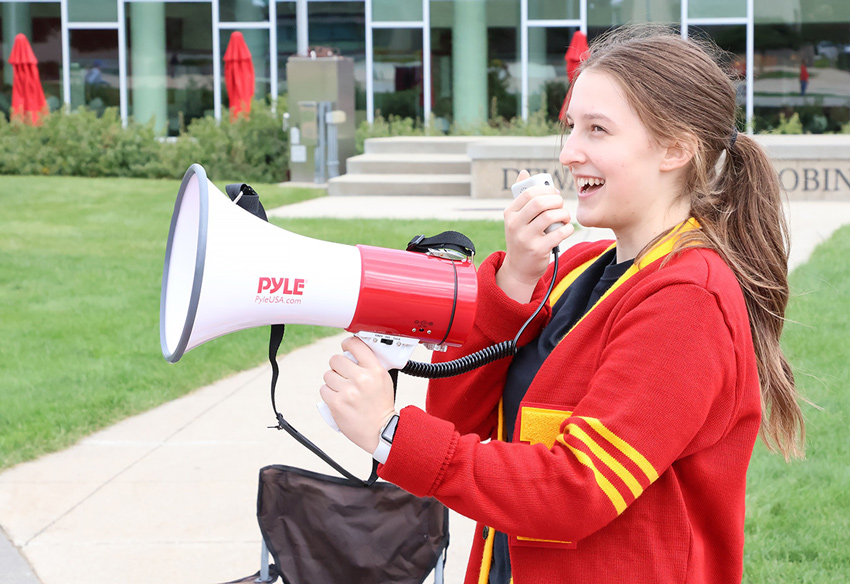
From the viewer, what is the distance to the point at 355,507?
112 inches

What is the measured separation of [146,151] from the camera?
1712cm

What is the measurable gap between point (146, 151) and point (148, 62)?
5379mm

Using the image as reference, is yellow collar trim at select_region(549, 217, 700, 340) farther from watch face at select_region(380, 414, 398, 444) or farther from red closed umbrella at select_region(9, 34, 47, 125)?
red closed umbrella at select_region(9, 34, 47, 125)

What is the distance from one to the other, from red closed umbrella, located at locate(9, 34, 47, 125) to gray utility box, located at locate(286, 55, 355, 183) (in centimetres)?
530

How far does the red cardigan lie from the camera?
1.51 meters

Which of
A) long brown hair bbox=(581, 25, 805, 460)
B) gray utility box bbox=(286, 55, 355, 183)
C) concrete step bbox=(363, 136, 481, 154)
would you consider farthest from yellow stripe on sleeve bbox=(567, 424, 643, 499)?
concrete step bbox=(363, 136, 481, 154)

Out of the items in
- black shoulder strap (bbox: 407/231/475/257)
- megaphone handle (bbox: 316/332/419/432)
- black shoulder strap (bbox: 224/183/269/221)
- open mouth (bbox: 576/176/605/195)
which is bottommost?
megaphone handle (bbox: 316/332/419/432)

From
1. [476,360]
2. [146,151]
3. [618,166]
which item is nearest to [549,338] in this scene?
[476,360]

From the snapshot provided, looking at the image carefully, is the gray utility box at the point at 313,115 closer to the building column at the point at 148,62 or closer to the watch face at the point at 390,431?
the building column at the point at 148,62

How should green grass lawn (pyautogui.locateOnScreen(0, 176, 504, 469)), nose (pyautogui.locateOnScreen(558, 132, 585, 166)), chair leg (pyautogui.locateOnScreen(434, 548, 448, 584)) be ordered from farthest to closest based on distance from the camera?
green grass lawn (pyautogui.locateOnScreen(0, 176, 504, 469)), chair leg (pyautogui.locateOnScreen(434, 548, 448, 584)), nose (pyautogui.locateOnScreen(558, 132, 585, 166))

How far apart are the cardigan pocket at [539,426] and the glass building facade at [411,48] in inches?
720

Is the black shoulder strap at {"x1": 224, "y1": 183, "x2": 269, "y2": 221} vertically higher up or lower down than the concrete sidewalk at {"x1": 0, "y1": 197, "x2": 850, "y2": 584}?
higher up

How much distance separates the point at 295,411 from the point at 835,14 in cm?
1817

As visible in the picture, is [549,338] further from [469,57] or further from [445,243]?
[469,57]
